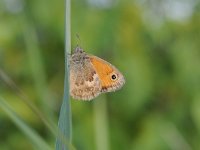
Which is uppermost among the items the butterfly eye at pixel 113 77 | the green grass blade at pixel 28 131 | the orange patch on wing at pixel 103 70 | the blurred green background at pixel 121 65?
the blurred green background at pixel 121 65

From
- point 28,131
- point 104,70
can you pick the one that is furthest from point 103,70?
point 28,131

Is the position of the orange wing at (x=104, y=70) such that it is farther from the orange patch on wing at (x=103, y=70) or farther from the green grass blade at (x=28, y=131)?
the green grass blade at (x=28, y=131)

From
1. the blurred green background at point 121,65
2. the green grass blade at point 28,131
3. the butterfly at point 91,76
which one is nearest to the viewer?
the green grass blade at point 28,131

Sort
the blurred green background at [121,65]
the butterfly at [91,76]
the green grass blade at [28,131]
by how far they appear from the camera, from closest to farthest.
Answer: the green grass blade at [28,131] → the butterfly at [91,76] → the blurred green background at [121,65]

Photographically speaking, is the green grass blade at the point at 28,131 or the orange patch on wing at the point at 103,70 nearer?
the green grass blade at the point at 28,131

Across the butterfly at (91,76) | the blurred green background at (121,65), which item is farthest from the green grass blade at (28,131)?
the blurred green background at (121,65)

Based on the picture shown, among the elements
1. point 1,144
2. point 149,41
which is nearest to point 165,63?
point 149,41

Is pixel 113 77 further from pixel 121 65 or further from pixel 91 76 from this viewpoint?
pixel 121 65
